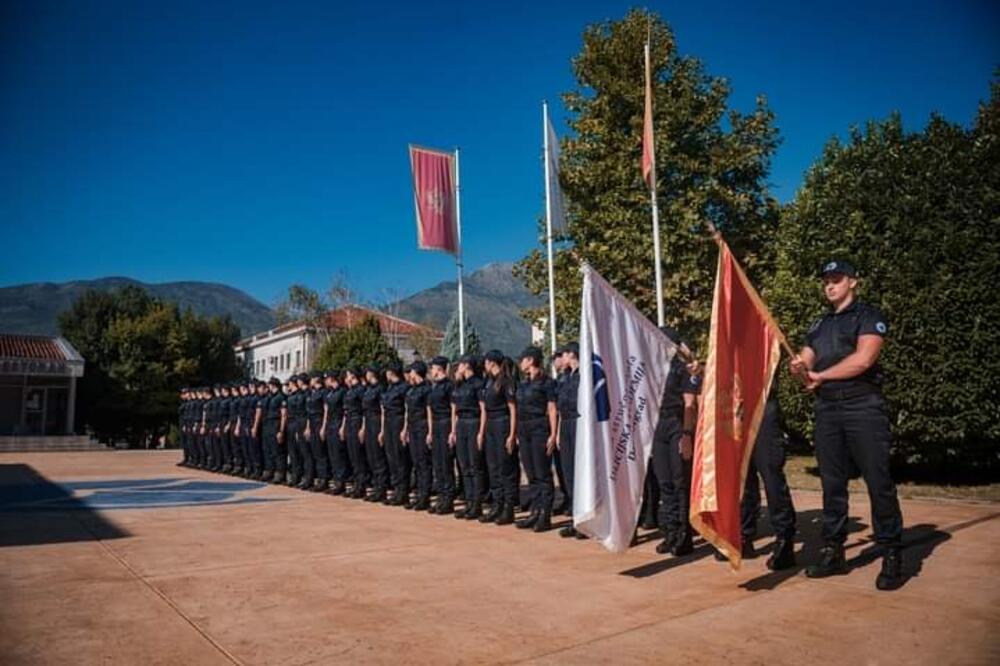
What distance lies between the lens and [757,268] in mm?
18891

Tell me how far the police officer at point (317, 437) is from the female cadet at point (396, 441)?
1634 mm

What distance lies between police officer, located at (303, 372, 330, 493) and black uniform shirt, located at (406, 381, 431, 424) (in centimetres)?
232

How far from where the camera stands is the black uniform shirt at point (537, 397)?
791 centimetres

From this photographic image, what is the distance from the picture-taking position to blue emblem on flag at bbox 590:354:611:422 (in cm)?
515

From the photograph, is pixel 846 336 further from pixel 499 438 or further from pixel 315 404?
pixel 315 404

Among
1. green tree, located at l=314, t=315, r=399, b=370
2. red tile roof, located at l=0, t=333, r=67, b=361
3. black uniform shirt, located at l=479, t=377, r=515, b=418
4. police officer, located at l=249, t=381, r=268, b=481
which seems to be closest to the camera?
black uniform shirt, located at l=479, t=377, r=515, b=418

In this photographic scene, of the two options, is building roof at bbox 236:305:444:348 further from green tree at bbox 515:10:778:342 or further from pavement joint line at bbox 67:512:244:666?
pavement joint line at bbox 67:512:244:666

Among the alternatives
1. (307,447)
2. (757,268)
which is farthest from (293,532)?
(757,268)

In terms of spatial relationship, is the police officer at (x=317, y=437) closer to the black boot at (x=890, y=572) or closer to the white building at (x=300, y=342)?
the black boot at (x=890, y=572)

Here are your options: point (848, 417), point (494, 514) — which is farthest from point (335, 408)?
point (848, 417)

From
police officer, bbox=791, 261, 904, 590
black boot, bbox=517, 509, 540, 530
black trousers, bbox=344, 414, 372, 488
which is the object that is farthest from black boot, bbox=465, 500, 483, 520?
police officer, bbox=791, 261, 904, 590

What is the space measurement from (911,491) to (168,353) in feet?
137

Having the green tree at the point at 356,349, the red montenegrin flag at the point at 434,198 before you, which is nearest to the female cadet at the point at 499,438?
the red montenegrin flag at the point at 434,198

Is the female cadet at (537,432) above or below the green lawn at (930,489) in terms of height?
above
